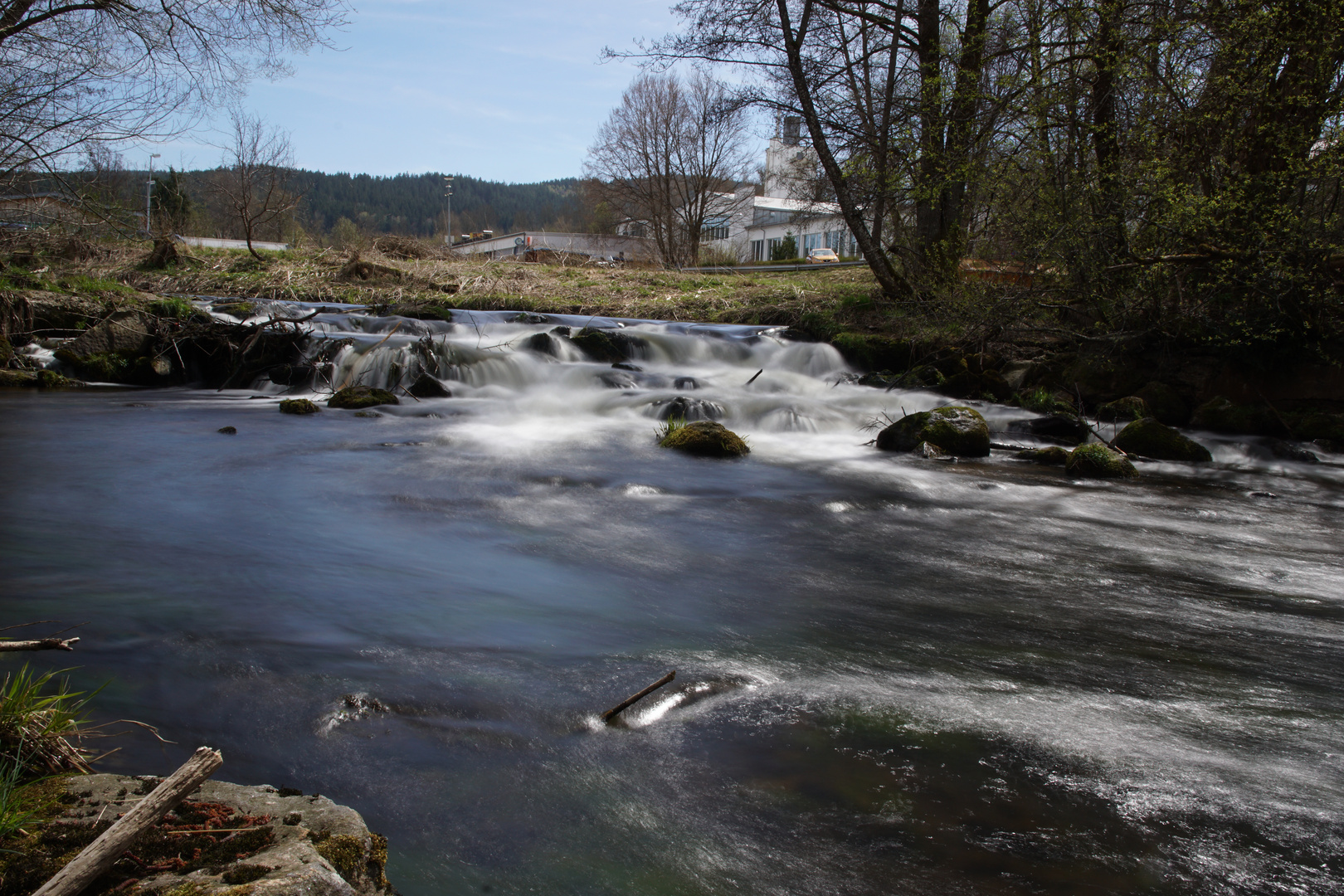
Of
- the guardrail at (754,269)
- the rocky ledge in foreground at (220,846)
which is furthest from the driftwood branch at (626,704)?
the guardrail at (754,269)

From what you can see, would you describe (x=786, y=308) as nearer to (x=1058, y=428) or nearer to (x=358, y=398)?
(x=1058, y=428)

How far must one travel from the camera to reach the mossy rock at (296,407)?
11609mm

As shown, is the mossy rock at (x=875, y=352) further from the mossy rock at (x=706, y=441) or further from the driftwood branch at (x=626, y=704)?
the driftwood branch at (x=626, y=704)

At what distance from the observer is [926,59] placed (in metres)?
16.2

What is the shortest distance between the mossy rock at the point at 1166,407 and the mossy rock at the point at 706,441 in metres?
6.61

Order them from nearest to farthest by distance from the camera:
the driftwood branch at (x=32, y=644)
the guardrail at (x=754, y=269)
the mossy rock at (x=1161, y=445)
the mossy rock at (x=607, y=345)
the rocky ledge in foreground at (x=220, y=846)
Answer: the rocky ledge in foreground at (x=220, y=846), the driftwood branch at (x=32, y=644), the mossy rock at (x=1161, y=445), the mossy rock at (x=607, y=345), the guardrail at (x=754, y=269)

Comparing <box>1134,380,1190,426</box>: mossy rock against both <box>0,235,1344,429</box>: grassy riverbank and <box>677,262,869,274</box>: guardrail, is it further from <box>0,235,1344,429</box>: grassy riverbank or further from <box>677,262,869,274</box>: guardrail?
<box>677,262,869,274</box>: guardrail

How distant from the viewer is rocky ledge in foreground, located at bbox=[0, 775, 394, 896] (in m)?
1.72

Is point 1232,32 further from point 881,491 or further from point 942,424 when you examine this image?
point 881,491

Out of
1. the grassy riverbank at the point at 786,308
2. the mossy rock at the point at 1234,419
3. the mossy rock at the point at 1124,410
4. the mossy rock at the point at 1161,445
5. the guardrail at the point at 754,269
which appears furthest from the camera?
the guardrail at the point at 754,269

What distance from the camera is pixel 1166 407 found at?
12312 millimetres

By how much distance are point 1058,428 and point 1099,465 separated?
222 cm

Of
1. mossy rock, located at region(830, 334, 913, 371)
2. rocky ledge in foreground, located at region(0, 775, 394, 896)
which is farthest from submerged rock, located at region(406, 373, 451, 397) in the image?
rocky ledge in foreground, located at region(0, 775, 394, 896)

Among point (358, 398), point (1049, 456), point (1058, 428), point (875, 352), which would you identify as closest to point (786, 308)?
point (875, 352)
